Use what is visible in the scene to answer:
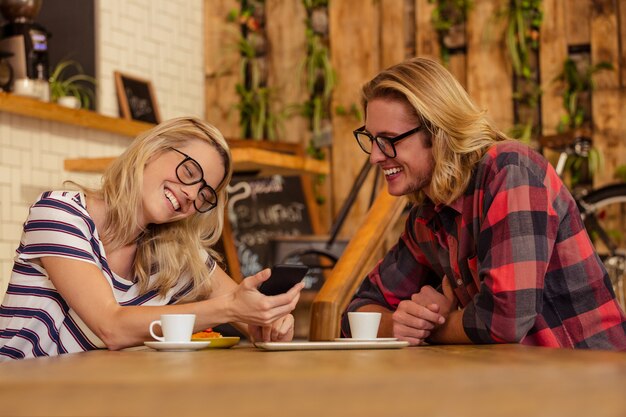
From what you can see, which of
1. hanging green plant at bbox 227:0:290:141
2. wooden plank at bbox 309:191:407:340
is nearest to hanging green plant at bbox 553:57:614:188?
hanging green plant at bbox 227:0:290:141

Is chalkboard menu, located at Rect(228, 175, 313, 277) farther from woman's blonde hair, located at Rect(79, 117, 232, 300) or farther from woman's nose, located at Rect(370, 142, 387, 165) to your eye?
woman's nose, located at Rect(370, 142, 387, 165)

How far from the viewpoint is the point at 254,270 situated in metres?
5.58

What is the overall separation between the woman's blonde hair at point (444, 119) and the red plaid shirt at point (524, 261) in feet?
0.16

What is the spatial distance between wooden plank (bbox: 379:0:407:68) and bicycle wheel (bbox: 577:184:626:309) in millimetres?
1591

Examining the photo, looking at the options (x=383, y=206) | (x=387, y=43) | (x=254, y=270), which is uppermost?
(x=387, y=43)

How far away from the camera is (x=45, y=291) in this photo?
2.05 m

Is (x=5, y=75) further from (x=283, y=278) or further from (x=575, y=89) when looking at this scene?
(x=575, y=89)

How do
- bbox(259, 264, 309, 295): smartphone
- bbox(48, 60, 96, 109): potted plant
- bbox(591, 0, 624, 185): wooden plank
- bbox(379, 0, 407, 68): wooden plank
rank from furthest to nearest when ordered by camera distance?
bbox(379, 0, 407, 68): wooden plank → bbox(591, 0, 624, 185): wooden plank → bbox(48, 60, 96, 109): potted plant → bbox(259, 264, 309, 295): smartphone

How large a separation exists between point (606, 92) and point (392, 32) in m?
1.40

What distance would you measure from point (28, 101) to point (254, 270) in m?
1.86

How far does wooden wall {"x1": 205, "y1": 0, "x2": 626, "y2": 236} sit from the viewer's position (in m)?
5.19

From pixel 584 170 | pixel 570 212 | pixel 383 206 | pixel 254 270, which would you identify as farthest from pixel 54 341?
pixel 584 170

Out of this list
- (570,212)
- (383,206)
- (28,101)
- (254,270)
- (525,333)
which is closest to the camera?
(525,333)

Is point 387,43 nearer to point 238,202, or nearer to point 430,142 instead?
point 238,202
